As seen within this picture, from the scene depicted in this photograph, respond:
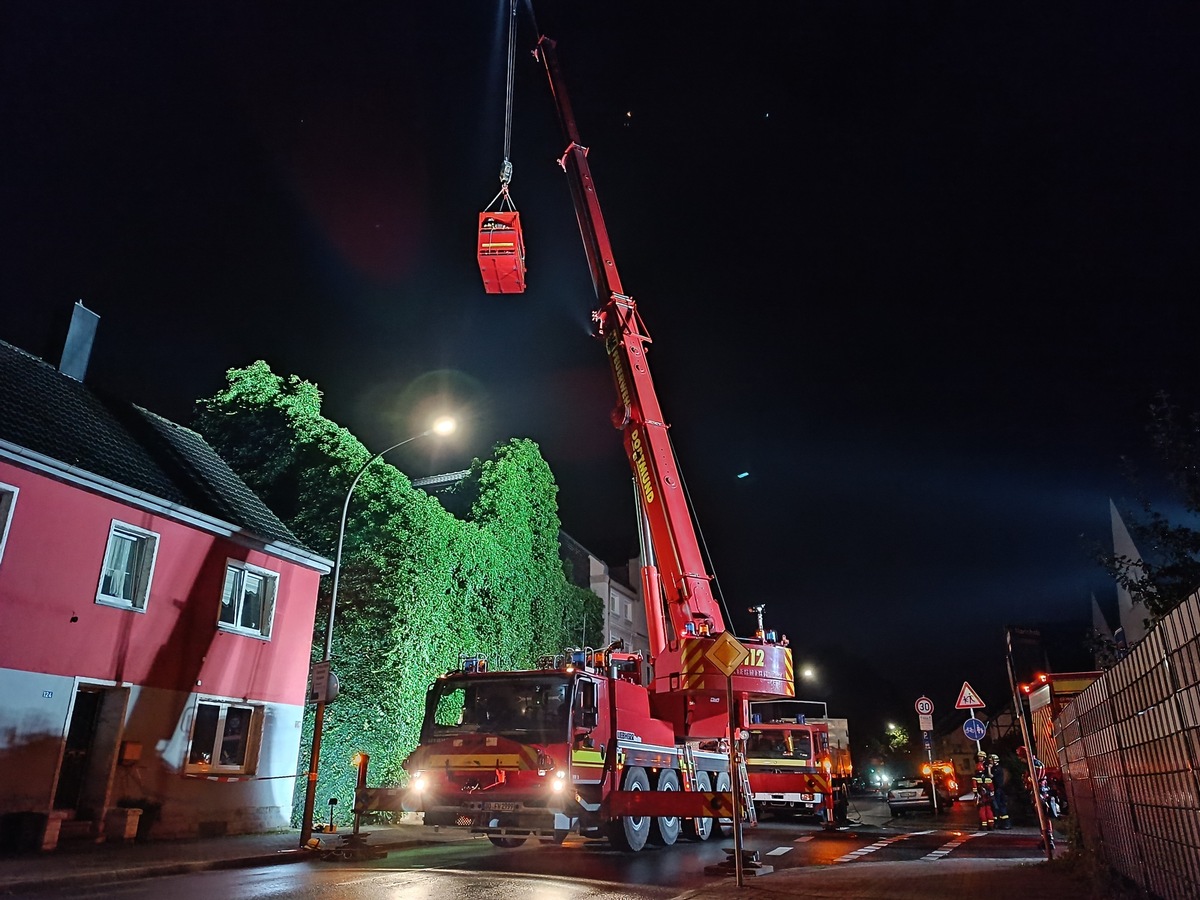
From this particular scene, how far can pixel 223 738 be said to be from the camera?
1634cm

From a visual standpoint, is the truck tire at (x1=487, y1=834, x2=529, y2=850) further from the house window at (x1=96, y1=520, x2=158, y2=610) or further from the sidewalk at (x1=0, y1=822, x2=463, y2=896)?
the house window at (x1=96, y1=520, x2=158, y2=610)

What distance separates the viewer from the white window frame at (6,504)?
1273 cm

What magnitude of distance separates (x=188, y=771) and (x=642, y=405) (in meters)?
10.8

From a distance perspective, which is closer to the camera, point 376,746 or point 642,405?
point 642,405

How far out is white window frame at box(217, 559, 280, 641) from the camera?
16688 millimetres

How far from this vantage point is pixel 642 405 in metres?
16.5

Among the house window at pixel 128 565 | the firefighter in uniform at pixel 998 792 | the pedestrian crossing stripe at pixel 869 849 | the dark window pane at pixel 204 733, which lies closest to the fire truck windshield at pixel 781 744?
the pedestrian crossing stripe at pixel 869 849

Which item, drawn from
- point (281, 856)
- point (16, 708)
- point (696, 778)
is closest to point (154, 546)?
point (16, 708)

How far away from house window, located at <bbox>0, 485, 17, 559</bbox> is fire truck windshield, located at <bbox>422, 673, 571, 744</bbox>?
7086 millimetres

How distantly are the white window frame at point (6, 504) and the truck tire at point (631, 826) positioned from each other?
10.3 m

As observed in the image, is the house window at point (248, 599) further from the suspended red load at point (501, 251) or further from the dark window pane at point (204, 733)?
the suspended red load at point (501, 251)

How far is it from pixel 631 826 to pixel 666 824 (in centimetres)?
152

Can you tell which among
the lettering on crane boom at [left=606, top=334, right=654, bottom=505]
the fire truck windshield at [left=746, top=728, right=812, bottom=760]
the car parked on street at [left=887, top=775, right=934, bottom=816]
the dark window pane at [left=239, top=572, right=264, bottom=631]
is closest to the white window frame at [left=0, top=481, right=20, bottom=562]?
the dark window pane at [left=239, top=572, right=264, bottom=631]

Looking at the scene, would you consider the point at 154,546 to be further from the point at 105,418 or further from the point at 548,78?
the point at 548,78
